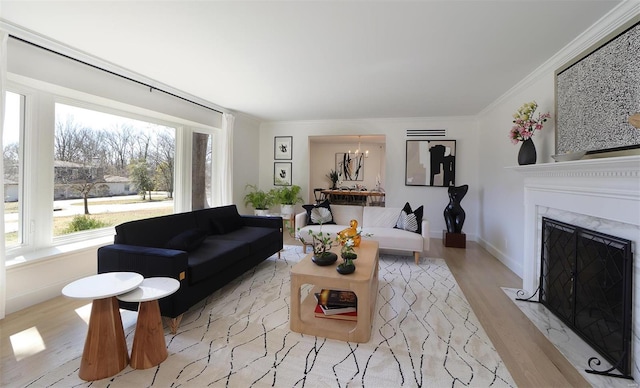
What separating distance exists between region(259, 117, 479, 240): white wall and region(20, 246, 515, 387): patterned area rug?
10.0ft

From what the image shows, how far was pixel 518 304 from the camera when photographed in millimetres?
2594

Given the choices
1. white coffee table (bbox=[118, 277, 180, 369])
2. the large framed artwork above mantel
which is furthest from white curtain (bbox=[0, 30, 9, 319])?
the large framed artwork above mantel

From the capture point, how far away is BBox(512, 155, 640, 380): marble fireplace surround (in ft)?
5.33

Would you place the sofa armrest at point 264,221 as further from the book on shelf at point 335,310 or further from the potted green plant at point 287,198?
the book on shelf at point 335,310

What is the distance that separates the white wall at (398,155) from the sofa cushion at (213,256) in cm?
327

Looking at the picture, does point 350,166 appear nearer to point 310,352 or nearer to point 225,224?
point 225,224

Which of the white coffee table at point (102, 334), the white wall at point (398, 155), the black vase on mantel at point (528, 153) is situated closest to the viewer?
the white coffee table at point (102, 334)

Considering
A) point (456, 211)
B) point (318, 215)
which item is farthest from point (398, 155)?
point (318, 215)

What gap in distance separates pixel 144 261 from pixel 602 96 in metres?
3.77

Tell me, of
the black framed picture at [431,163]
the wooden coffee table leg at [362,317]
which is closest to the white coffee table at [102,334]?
the wooden coffee table leg at [362,317]

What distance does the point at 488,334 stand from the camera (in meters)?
2.11

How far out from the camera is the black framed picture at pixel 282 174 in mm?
6238

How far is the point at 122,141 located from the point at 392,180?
4.70 m

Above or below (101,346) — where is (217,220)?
above
